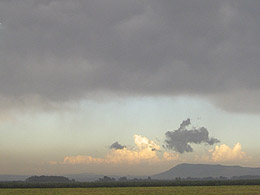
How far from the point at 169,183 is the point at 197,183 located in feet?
29.6

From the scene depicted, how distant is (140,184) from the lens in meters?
102

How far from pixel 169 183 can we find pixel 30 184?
141 ft

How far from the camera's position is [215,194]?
6184 centimetres

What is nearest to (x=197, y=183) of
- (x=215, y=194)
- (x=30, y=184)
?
(x=215, y=194)

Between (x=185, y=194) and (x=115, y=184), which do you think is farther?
(x=115, y=184)

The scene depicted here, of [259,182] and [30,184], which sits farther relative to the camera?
[259,182]

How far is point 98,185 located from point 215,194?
46428 mm

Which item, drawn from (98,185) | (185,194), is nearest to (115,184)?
(98,185)

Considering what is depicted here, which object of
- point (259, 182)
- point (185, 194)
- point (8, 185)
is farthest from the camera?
point (259, 182)

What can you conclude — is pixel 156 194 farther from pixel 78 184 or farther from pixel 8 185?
pixel 8 185

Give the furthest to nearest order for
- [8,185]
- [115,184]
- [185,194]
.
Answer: [115,184] < [8,185] < [185,194]

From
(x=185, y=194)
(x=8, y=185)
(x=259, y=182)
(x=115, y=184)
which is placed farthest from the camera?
(x=259, y=182)

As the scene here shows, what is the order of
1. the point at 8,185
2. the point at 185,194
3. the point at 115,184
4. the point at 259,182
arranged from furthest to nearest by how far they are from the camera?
the point at 259,182 < the point at 115,184 < the point at 8,185 < the point at 185,194

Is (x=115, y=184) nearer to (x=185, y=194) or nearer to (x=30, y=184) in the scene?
(x=30, y=184)
